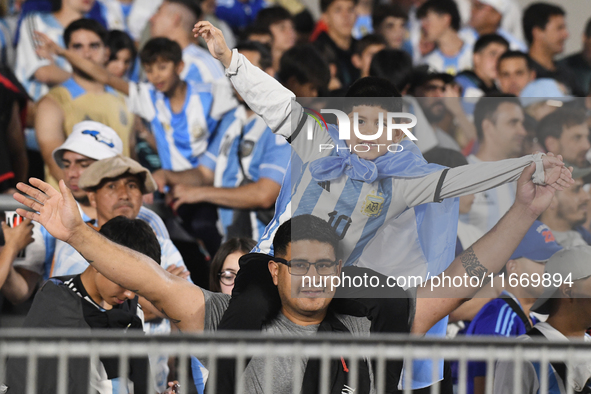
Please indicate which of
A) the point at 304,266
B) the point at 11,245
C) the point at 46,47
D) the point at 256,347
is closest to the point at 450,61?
the point at 46,47

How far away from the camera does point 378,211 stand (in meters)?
3.00

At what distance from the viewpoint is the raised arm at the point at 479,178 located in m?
2.88

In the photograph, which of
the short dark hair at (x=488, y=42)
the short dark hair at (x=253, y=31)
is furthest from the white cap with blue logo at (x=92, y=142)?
the short dark hair at (x=488, y=42)

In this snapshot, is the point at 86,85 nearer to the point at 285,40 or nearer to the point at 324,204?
the point at 285,40

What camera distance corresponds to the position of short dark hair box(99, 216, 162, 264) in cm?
336

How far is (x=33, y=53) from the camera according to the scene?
5.50 metres

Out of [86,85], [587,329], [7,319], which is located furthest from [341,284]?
[86,85]

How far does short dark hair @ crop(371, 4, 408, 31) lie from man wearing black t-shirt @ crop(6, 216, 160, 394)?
4701 mm

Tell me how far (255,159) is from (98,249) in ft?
7.63

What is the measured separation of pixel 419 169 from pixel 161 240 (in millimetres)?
1647

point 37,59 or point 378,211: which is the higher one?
point 37,59

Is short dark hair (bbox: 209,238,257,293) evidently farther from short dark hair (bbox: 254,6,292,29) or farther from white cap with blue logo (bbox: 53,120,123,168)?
short dark hair (bbox: 254,6,292,29)

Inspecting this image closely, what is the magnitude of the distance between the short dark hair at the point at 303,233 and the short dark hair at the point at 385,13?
491 centimetres

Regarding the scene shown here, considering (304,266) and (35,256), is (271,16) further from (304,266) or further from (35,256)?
(304,266)
